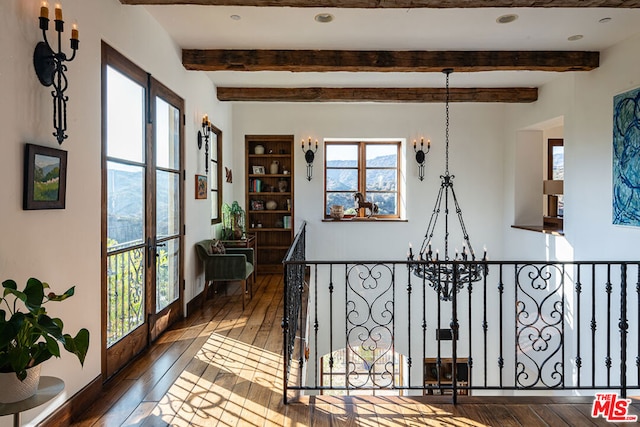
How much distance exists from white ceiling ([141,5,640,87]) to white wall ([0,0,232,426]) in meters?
0.57

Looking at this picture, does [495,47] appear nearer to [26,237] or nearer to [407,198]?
[407,198]

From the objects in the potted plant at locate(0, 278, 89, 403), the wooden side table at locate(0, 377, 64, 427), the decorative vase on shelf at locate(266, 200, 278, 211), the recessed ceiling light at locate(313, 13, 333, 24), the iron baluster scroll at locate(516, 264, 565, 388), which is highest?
the recessed ceiling light at locate(313, 13, 333, 24)

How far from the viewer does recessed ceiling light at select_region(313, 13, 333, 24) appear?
3711 millimetres

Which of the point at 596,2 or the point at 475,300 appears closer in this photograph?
the point at 596,2

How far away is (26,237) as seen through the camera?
7.13 ft

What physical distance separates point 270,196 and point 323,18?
4092 mm

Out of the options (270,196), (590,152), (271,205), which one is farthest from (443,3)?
(270,196)

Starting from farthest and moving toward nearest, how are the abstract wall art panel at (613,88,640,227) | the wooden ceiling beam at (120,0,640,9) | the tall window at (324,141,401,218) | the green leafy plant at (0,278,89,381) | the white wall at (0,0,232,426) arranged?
the tall window at (324,141,401,218)
the abstract wall art panel at (613,88,640,227)
the wooden ceiling beam at (120,0,640,9)
the white wall at (0,0,232,426)
the green leafy plant at (0,278,89,381)

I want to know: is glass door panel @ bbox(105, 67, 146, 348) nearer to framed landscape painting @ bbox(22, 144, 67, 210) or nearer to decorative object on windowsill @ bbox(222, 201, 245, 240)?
framed landscape painting @ bbox(22, 144, 67, 210)

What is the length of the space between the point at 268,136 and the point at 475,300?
4704 millimetres

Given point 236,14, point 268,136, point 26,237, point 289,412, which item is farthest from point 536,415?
point 268,136

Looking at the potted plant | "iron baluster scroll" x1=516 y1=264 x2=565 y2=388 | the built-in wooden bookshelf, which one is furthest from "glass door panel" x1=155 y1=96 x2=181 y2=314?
"iron baluster scroll" x1=516 y1=264 x2=565 y2=388

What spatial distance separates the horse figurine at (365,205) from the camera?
7.20 metres

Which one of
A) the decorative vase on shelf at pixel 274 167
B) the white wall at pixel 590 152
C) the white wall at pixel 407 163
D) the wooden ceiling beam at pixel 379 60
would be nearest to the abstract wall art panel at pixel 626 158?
the white wall at pixel 590 152
